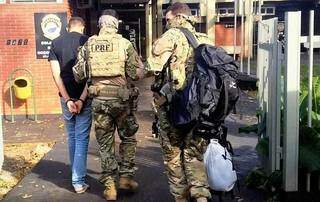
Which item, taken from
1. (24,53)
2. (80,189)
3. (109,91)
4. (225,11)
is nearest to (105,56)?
(109,91)

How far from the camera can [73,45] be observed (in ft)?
17.1

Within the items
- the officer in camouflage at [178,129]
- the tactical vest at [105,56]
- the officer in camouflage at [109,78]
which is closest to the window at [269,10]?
the officer in camouflage at [109,78]

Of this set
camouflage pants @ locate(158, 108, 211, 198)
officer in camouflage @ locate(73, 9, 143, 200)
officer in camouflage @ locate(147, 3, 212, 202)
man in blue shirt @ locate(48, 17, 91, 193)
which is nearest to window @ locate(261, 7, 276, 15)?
man in blue shirt @ locate(48, 17, 91, 193)

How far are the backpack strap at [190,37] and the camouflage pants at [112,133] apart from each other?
3.17 feet

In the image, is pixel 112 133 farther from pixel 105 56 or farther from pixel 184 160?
pixel 184 160

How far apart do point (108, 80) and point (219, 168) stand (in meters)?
1.40

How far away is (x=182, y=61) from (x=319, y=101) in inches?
55.5

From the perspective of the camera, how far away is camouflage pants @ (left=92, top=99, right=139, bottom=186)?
4797mm

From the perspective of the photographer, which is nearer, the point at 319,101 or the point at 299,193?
the point at 299,193

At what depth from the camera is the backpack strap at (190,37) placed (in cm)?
428

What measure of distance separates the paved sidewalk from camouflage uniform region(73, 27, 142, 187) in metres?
0.49

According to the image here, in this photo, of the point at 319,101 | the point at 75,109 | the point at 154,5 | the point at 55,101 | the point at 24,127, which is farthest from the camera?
the point at 154,5

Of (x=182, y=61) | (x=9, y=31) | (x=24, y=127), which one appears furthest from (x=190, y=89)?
(x=9, y=31)

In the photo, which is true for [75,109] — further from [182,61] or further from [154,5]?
[154,5]
